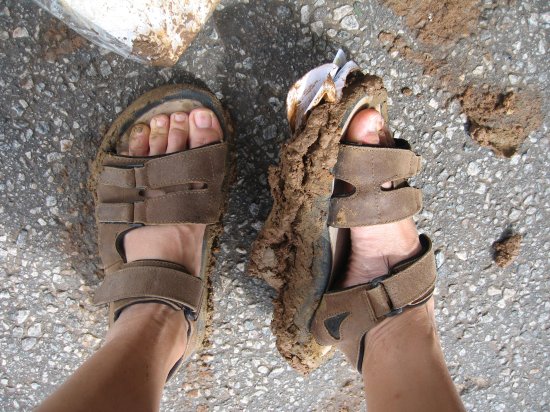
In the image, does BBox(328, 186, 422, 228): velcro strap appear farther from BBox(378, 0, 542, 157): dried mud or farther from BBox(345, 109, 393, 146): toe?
BBox(378, 0, 542, 157): dried mud

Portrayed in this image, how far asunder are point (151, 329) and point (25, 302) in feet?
2.28

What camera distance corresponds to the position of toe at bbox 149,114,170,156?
1731 millimetres

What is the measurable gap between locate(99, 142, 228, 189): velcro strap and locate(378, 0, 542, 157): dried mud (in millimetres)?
785

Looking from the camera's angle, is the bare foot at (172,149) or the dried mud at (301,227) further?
the bare foot at (172,149)

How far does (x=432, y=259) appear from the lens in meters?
1.59

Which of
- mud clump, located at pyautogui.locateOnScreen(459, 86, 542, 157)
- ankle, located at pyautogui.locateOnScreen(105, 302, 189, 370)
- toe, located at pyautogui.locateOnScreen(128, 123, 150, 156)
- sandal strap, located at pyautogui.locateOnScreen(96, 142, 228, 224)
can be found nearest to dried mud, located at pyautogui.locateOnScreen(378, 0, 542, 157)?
mud clump, located at pyautogui.locateOnScreen(459, 86, 542, 157)

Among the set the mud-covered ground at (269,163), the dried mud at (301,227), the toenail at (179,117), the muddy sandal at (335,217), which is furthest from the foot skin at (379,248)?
the toenail at (179,117)

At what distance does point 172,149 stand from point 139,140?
137 millimetres

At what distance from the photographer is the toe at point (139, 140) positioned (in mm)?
1732

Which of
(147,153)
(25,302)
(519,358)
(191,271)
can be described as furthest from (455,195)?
(25,302)

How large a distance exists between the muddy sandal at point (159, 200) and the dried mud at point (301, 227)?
8.9 inches

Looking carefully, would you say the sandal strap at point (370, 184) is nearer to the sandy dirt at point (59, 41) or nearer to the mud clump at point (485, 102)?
the mud clump at point (485, 102)

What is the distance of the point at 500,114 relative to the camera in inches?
71.2

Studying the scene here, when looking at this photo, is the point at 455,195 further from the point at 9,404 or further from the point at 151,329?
the point at 9,404
